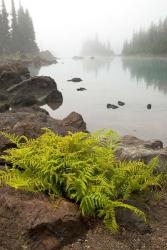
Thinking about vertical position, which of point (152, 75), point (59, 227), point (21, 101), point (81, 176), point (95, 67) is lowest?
point (95, 67)

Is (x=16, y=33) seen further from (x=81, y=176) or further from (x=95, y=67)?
(x=81, y=176)

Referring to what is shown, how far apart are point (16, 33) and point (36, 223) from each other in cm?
9105

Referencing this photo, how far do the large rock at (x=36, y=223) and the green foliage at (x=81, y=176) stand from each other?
20 centimetres

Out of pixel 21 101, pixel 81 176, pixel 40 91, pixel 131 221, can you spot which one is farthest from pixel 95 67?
pixel 131 221

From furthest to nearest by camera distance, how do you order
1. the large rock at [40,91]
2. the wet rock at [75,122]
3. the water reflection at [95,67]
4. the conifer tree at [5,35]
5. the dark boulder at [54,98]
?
the conifer tree at [5,35]
the water reflection at [95,67]
the dark boulder at [54,98]
the large rock at [40,91]
the wet rock at [75,122]

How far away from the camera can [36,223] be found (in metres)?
4.37

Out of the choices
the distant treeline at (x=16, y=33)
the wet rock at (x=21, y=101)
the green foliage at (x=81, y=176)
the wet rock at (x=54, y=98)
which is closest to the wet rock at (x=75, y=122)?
the wet rock at (x=21, y=101)

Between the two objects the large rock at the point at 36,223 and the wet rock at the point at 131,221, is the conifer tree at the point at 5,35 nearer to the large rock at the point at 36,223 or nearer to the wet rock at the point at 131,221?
the large rock at the point at 36,223

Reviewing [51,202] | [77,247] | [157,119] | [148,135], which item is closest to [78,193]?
[51,202]

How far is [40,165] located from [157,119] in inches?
671

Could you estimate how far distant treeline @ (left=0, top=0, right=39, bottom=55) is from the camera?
8431 cm

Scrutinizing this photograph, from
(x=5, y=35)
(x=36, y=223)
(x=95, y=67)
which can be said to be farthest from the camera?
(x=5, y=35)

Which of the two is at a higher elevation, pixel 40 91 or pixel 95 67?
pixel 40 91

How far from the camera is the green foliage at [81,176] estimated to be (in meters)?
4.76
